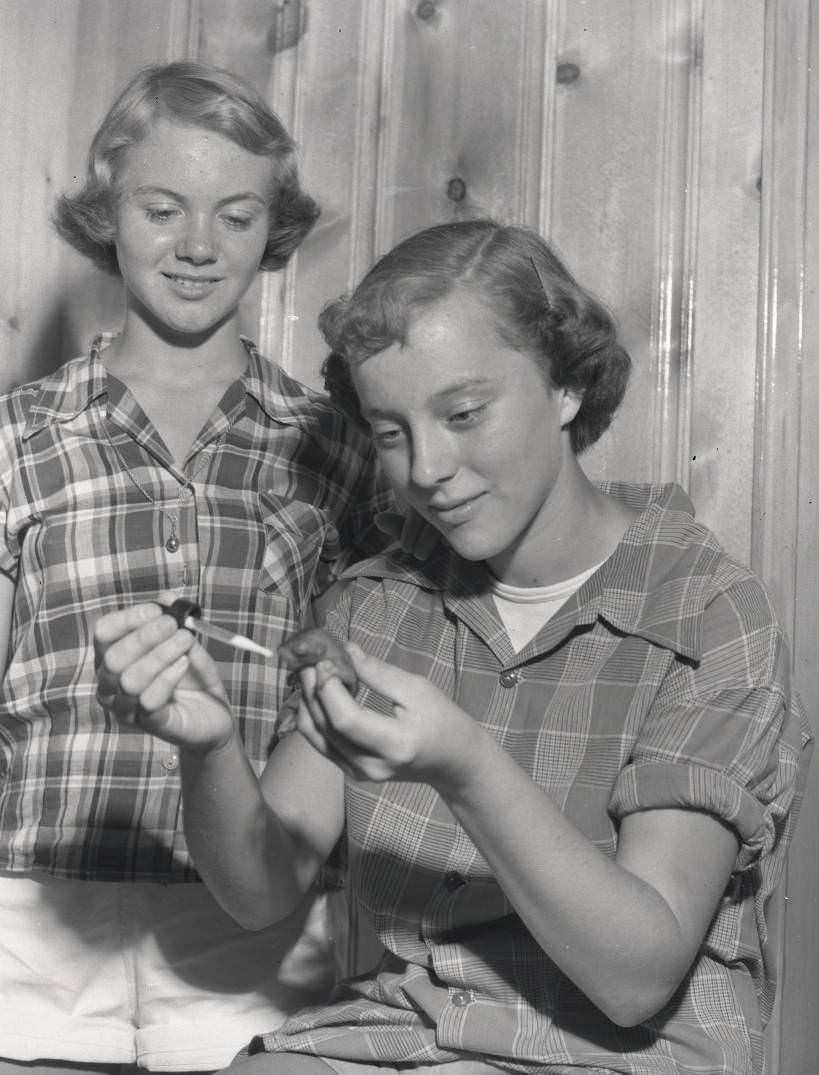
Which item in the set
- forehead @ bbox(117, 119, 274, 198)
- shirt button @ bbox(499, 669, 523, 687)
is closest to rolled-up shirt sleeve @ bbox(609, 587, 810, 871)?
shirt button @ bbox(499, 669, 523, 687)

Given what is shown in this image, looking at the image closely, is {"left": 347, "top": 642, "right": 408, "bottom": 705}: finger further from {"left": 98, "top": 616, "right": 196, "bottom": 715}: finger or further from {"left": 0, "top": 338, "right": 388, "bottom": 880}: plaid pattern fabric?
{"left": 0, "top": 338, "right": 388, "bottom": 880}: plaid pattern fabric

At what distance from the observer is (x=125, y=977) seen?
165cm

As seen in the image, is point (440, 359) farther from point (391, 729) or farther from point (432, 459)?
point (391, 729)

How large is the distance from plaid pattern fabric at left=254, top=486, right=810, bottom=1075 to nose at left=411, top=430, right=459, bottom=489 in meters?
0.19

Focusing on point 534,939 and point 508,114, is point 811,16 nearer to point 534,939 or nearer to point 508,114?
point 508,114

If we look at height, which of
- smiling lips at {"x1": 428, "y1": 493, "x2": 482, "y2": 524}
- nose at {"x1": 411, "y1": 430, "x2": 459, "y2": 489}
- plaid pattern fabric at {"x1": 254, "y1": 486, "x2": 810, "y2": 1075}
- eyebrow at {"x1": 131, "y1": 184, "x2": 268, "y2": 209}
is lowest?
plaid pattern fabric at {"x1": 254, "y1": 486, "x2": 810, "y2": 1075}

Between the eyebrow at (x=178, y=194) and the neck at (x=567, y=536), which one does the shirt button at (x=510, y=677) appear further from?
the eyebrow at (x=178, y=194)

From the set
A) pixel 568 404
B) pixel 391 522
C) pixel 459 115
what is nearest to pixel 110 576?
pixel 391 522

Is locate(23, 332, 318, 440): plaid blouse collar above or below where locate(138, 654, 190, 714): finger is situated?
above

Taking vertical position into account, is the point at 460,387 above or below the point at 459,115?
below

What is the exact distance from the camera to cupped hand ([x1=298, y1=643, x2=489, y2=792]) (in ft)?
3.58

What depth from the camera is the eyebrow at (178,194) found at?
1635 millimetres

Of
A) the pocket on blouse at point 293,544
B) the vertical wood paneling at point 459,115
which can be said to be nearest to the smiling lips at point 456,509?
the pocket on blouse at point 293,544

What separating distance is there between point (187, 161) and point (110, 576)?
18.8 inches
